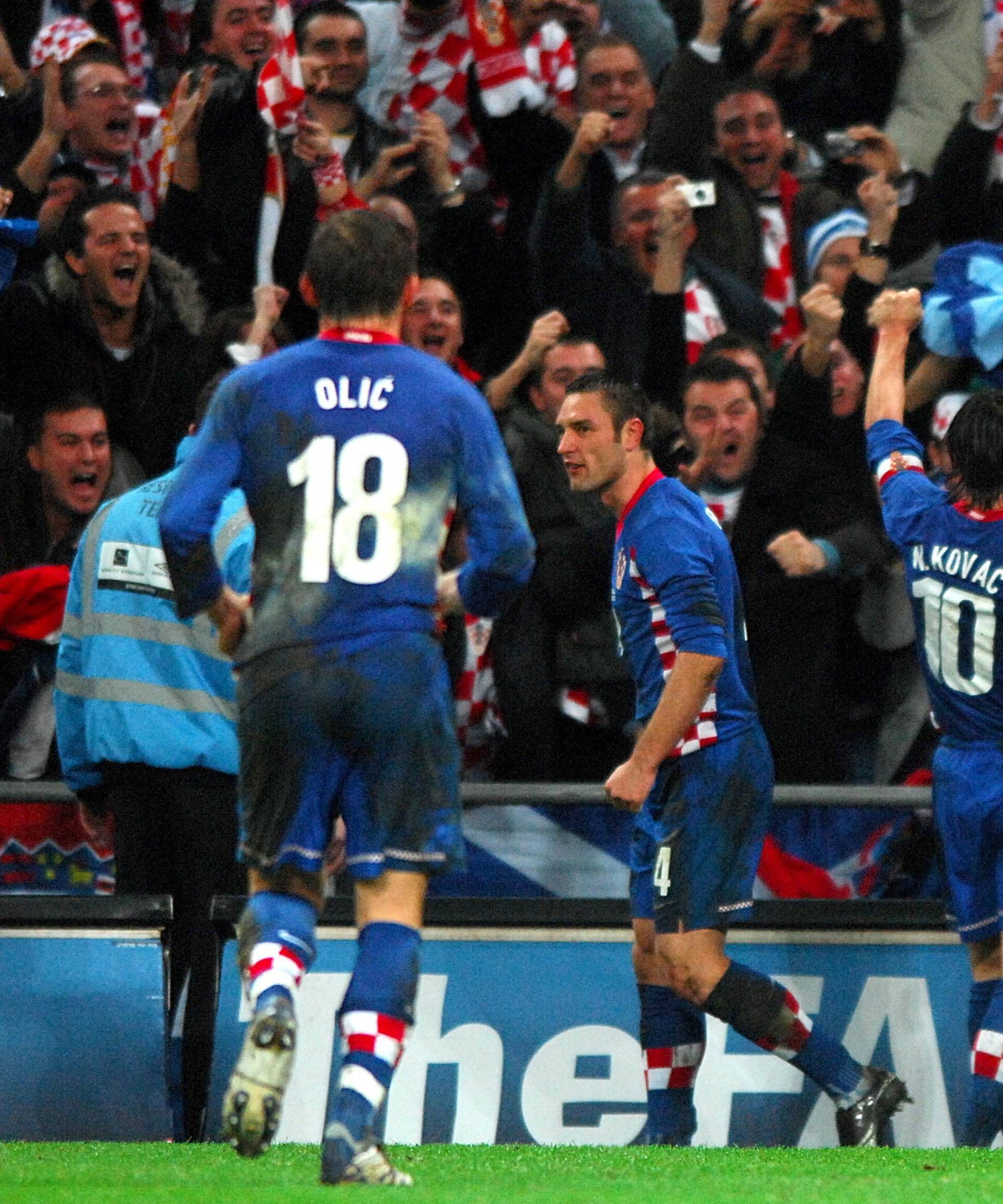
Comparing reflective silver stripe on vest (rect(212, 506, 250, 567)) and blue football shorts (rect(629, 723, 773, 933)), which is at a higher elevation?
reflective silver stripe on vest (rect(212, 506, 250, 567))

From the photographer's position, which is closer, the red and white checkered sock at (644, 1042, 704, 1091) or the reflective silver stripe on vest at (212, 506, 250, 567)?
the red and white checkered sock at (644, 1042, 704, 1091)

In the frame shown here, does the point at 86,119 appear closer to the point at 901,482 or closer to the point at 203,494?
the point at 901,482

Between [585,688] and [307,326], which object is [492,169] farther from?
[585,688]

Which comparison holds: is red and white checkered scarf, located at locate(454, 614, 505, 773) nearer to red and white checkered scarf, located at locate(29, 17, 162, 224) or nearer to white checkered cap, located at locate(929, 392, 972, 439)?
white checkered cap, located at locate(929, 392, 972, 439)

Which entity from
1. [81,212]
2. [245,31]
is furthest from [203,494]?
[245,31]

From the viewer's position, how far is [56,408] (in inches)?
307

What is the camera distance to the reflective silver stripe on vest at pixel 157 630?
22.1ft

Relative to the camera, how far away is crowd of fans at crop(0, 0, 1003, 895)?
771cm

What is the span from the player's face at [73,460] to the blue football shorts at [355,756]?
3.55 meters

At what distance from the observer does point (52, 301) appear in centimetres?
828

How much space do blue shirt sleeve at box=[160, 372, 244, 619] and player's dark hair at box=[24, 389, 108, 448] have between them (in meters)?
3.48

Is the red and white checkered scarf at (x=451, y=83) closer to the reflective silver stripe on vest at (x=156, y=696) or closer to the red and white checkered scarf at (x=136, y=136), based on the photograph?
the red and white checkered scarf at (x=136, y=136)

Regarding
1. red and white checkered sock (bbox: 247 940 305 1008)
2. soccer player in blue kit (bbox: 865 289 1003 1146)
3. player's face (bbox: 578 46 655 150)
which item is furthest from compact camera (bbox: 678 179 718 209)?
red and white checkered sock (bbox: 247 940 305 1008)

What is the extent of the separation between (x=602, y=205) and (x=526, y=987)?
3.77 m
